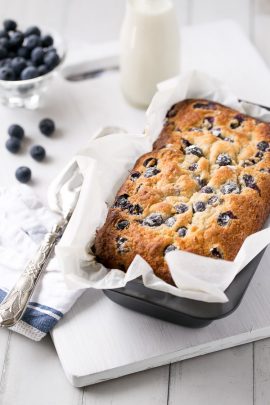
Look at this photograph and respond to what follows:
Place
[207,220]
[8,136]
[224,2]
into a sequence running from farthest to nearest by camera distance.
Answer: [224,2] < [8,136] < [207,220]

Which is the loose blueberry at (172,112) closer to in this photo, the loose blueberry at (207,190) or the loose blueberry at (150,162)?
the loose blueberry at (150,162)

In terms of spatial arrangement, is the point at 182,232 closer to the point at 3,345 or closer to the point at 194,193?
the point at 194,193

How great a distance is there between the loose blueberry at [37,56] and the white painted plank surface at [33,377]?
111 centimetres

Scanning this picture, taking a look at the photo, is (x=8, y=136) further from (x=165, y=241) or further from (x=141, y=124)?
(x=165, y=241)

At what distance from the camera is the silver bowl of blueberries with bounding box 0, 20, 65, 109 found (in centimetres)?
245

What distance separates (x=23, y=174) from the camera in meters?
2.20

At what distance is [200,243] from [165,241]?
3.4 inches

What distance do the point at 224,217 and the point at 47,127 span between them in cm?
92

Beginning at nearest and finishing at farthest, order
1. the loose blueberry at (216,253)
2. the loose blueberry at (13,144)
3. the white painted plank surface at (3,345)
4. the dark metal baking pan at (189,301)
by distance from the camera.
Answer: the dark metal baking pan at (189,301) → the loose blueberry at (216,253) → the white painted plank surface at (3,345) → the loose blueberry at (13,144)

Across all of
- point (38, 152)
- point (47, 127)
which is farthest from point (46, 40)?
point (38, 152)

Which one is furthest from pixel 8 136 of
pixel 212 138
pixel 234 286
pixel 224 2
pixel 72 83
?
pixel 224 2

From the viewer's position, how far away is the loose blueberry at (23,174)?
2199 millimetres

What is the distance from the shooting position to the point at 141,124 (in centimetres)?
245

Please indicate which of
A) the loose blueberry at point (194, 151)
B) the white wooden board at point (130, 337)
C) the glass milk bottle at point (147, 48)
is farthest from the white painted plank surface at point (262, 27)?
the white wooden board at point (130, 337)
